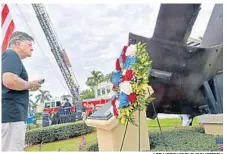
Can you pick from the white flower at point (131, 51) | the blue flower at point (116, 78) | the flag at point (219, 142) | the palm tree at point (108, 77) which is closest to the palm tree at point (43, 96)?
the palm tree at point (108, 77)

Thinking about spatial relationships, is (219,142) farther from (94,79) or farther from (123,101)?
(94,79)

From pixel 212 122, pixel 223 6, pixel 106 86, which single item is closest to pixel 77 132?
pixel 106 86

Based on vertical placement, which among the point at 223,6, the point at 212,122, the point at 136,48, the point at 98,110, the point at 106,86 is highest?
the point at 223,6

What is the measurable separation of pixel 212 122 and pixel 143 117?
2.22ft

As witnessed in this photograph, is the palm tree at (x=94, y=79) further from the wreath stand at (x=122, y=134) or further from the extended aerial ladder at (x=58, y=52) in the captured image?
the wreath stand at (x=122, y=134)

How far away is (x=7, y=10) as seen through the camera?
9.50ft

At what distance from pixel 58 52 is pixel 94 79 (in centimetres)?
47

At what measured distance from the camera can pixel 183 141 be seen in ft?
9.44

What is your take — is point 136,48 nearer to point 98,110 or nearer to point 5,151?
point 98,110

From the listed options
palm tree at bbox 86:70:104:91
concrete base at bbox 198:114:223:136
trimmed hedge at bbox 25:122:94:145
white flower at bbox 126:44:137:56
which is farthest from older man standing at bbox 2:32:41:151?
concrete base at bbox 198:114:223:136

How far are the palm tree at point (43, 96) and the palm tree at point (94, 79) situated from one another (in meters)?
0.41

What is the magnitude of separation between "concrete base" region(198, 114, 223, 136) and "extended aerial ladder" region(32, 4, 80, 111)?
4.25ft

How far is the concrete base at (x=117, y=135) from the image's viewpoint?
2.61 m

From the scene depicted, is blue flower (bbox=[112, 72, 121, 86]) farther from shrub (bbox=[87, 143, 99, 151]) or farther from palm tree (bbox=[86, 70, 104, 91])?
shrub (bbox=[87, 143, 99, 151])
